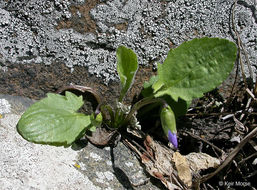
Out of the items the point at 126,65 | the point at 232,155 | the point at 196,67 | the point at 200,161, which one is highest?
the point at 196,67

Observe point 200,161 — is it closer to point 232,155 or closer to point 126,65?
point 232,155

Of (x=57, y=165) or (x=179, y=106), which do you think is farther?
(x=179, y=106)

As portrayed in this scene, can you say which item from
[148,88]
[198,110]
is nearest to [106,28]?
[148,88]

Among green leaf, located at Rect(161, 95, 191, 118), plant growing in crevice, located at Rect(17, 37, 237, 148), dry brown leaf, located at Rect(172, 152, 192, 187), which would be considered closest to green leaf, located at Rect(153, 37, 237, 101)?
plant growing in crevice, located at Rect(17, 37, 237, 148)

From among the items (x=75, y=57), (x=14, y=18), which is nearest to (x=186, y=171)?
(x=75, y=57)

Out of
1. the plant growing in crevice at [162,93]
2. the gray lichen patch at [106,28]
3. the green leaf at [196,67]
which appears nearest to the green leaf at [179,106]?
the plant growing in crevice at [162,93]

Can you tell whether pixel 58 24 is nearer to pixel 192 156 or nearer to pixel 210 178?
pixel 192 156

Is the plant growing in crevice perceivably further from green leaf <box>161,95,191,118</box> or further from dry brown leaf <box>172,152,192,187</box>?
dry brown leaf <box>172,152,192,187</box>
